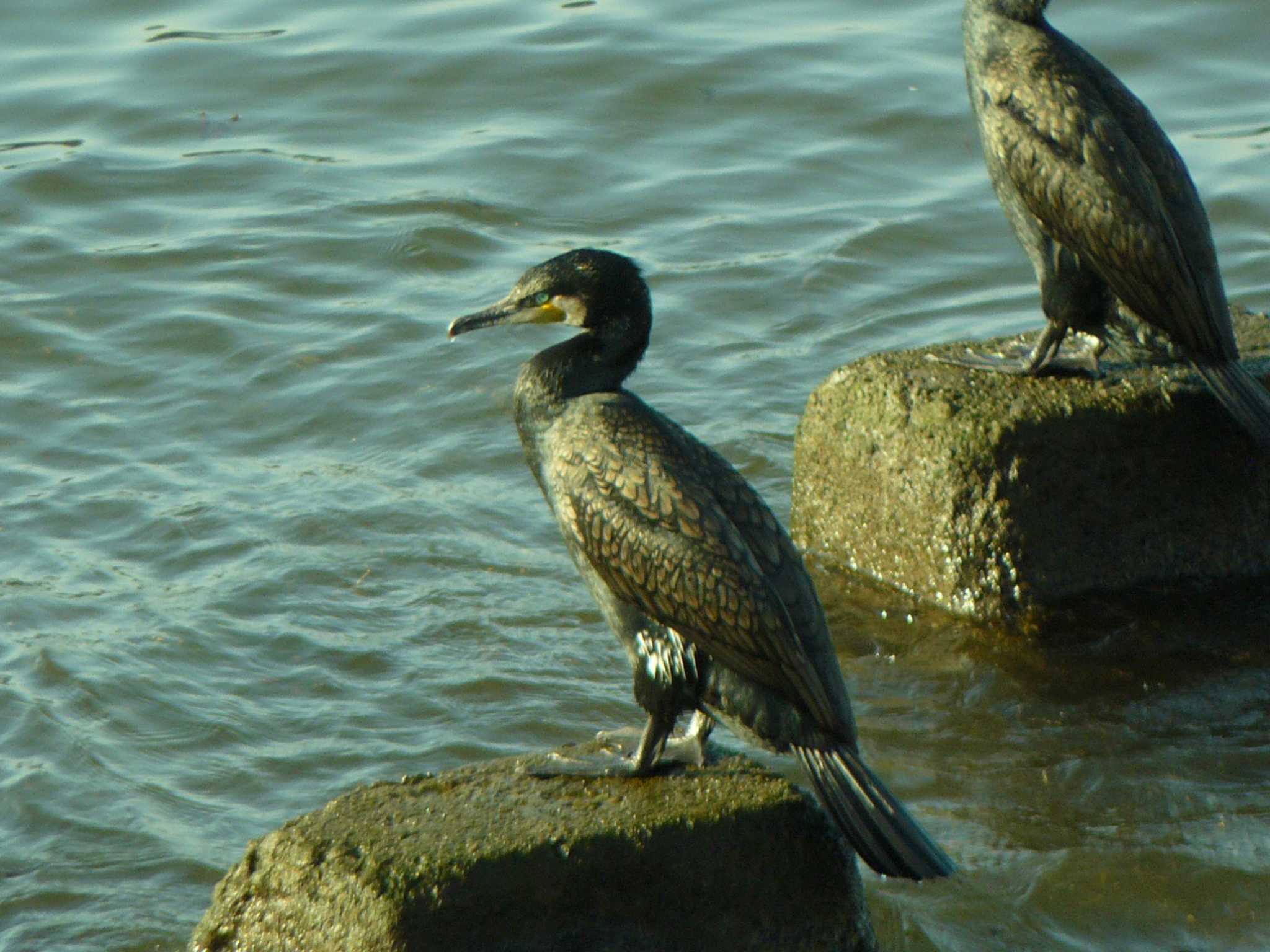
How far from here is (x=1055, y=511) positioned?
5.84 meters

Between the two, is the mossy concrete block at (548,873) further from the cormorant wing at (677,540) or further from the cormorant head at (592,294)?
the cormorant head at (592,294)

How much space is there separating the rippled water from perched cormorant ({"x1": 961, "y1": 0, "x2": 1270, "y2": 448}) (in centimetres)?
97

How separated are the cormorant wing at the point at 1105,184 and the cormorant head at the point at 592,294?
171 cm

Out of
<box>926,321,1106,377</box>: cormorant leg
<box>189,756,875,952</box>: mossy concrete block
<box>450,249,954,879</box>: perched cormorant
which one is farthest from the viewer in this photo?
<box>926,321,1106,377</box>: cormorant leg

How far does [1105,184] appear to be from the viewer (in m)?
5.84

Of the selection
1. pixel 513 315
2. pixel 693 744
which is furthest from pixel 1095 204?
pixel 693 744

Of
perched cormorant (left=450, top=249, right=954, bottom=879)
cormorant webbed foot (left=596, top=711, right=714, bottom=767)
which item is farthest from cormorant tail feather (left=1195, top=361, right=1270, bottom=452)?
cormorant webbed foot (left=596, top=711, right=714, bottom=767)

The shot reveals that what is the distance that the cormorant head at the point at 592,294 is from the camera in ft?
15.9

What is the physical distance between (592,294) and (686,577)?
0.93 meters

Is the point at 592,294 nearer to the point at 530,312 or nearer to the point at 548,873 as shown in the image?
the point at 530,312

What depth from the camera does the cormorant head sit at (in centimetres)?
486

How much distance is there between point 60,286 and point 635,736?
538 cm

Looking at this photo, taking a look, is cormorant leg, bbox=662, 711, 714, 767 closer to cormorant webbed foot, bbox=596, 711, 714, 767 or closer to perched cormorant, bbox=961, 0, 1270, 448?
cormorant webbed foot, bbox=596, 711, 714, 767

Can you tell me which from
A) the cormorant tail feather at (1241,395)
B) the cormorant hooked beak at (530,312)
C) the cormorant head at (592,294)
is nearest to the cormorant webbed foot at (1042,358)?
the cormorant tail feather at (1241,395)
